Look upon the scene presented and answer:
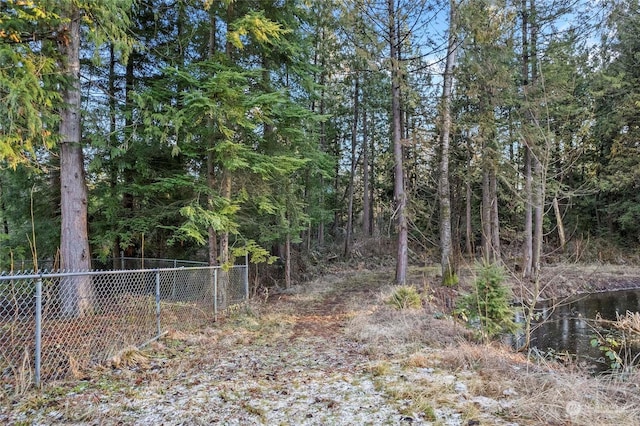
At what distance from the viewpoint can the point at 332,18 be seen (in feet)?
33.4

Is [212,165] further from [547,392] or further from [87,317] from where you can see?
[547,392]

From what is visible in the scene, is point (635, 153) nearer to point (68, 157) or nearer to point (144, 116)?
point (144, 116)

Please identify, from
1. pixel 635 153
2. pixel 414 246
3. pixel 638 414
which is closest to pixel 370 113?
pixel 414 246

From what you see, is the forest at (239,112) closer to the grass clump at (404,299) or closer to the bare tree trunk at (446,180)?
the bare tree trunk at (446,180)

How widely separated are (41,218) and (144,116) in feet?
16.6

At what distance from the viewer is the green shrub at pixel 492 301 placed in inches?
237

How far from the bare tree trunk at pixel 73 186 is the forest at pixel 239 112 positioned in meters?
0.03

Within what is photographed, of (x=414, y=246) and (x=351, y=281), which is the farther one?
(x=414, y=246)

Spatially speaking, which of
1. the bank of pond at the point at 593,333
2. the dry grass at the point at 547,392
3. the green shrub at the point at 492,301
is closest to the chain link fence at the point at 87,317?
the dry grass at the point at 547,392

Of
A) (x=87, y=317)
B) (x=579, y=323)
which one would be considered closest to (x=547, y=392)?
(x=87, y=317)

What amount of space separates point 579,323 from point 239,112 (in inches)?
348

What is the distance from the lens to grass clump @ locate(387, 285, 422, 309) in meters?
7.88

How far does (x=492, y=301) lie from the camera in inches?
238

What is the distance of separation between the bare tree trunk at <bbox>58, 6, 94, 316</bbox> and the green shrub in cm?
670
